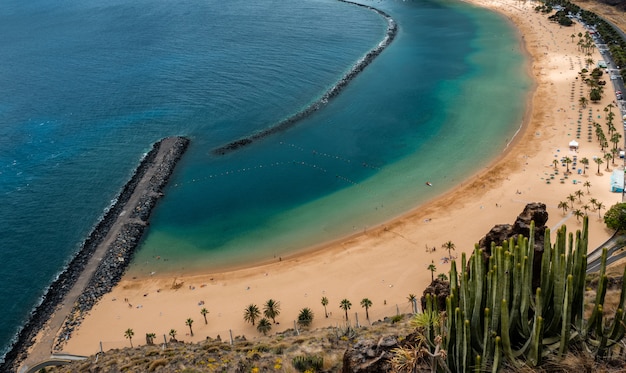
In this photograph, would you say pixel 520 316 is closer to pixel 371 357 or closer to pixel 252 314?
pixel 371 357

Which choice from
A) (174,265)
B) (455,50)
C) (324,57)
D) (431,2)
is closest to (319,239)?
(174,265)

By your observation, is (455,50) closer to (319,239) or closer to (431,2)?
(431,2)

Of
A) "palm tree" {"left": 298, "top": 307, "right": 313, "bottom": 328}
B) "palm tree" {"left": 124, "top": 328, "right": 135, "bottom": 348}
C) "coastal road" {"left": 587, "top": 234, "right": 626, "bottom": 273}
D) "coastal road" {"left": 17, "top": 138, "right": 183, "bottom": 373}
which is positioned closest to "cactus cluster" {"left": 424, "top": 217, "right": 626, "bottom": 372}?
"palm tree" {"left": 298, "top": 307, "right": 313, "bottom": 328}

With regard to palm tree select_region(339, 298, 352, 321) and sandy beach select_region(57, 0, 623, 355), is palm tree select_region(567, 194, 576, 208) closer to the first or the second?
sandy beach select_region(57, 0, 623, 355)

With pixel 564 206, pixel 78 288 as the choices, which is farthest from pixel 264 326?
pixel 564 206

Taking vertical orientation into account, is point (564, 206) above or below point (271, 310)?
above

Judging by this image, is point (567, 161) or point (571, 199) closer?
point (571, 199)

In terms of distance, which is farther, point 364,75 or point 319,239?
point 364,75

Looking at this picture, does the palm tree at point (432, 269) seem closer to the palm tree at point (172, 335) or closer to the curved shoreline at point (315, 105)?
the palm tree at point (172, 335)
